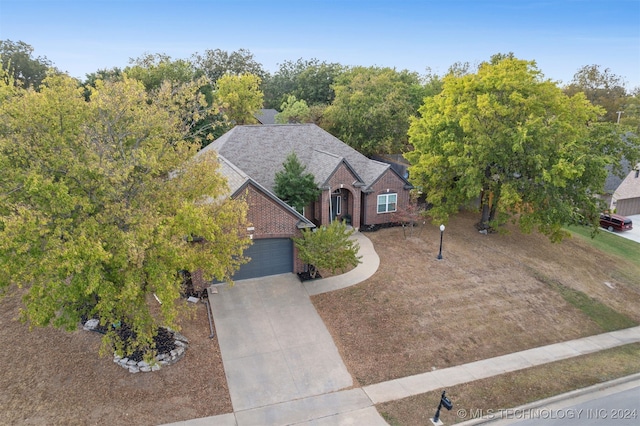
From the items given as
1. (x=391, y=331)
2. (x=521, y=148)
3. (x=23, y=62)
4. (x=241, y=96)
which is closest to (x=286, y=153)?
(x=521, y=148)

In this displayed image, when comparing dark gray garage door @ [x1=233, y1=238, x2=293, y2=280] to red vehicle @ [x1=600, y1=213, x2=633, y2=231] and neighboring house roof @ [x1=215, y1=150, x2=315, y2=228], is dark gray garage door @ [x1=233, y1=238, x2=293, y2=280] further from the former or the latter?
red vehicle @ [x1=600, y1=213, x2=633, y2=231]

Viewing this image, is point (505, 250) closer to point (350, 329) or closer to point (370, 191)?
point (370, 191)

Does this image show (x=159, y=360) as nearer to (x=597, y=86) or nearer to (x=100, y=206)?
(x=100, y=206)

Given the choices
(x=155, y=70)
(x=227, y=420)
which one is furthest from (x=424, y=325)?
(x=155, y=70)

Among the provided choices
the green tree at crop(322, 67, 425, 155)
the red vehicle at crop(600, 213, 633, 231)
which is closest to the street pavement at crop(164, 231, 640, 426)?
the red vehicle at crop(600, 213, 633, 231)

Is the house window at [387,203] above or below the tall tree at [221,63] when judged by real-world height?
below

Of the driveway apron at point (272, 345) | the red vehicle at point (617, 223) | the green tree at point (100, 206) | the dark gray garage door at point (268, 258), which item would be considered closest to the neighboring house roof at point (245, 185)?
the dark gray garage door at point (268, 258)

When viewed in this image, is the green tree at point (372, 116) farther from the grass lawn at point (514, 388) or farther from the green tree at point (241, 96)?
the grass lawn at point (514, 388)
